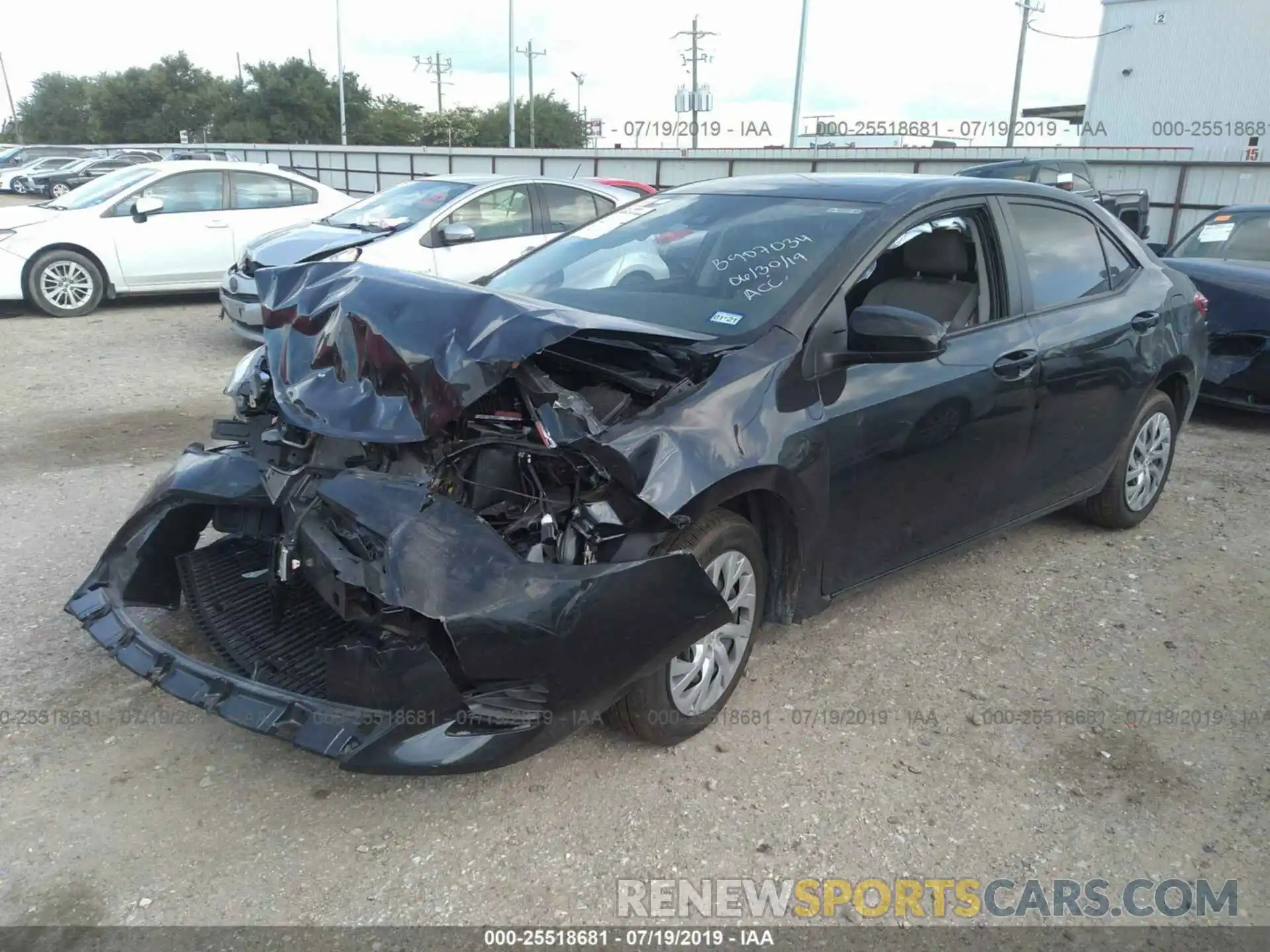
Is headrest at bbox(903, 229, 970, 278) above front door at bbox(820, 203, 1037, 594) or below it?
above

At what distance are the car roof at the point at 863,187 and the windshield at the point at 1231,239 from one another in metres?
4.59

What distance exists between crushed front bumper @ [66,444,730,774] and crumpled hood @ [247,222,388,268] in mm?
5765

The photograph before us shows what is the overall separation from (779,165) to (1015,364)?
18864 millimetres

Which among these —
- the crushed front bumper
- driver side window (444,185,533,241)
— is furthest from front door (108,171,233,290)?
the crushed front bumper

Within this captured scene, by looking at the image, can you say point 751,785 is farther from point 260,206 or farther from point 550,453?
point 260,206

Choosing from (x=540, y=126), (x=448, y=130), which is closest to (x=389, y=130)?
(x=448, y=130)

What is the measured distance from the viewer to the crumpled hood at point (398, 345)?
2.88 m

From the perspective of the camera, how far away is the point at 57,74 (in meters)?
83.2

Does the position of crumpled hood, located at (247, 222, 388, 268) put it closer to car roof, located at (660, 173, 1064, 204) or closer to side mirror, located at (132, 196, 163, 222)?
side mirror, located at (132, 196, 163, 222)

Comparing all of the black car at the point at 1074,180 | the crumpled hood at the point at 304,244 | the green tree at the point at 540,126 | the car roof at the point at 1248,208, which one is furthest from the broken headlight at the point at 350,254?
the green tree at the point at 540,126

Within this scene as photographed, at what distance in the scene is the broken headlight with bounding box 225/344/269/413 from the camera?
3.72 metres

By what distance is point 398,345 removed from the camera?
3021mm

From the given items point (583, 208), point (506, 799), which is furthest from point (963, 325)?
point (583, 208)

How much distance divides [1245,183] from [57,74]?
9336 cm
